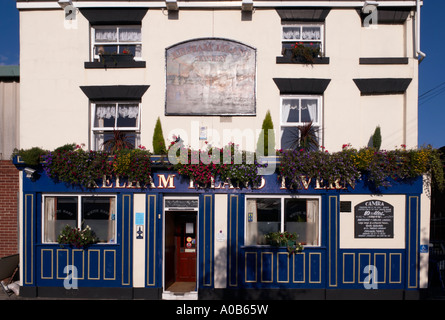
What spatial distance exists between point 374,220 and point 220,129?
473cm

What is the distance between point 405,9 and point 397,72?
69.8 inches

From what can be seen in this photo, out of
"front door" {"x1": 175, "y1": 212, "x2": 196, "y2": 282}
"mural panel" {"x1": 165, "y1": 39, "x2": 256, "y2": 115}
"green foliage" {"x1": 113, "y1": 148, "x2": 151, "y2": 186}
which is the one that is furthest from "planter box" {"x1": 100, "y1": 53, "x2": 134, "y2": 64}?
"front door" {"x1": 175, "y1": 212, "x2": 196, "y2": 282}

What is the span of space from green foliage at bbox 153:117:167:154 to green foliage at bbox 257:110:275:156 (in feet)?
8.25

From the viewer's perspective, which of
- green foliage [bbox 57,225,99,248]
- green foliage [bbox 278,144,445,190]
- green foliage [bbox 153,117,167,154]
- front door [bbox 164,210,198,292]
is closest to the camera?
green foliage [bbox 278,144,445,190]

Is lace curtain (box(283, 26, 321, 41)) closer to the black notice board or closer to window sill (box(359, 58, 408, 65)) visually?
window sill (box(359, 58, 408, 65))

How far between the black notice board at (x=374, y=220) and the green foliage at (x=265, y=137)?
2.87 metres

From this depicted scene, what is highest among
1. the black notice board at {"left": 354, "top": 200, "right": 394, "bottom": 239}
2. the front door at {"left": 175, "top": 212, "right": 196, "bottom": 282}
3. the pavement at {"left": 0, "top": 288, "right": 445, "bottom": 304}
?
the black notice board at {"left": 354, "top": 200, "right": 394, "bottom": 239}

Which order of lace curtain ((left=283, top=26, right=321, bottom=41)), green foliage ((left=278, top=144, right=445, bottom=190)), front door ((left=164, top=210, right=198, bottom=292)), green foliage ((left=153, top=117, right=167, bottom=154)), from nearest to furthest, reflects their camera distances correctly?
green foliage ((left=278, top=144, right=445, bottom=190)) → green foliage ((left=153, top=117, right=167, bottom=154)) → lace curtain ((left=283, top=26, right=321, bottom=41)) → front door ((left=164, top=210, right=198, bottom=292))

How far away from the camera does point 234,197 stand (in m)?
8.71

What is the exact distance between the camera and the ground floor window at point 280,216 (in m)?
8.84

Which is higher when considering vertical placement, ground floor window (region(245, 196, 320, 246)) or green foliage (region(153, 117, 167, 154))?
green foliage (region(153, 117, 167, 154))

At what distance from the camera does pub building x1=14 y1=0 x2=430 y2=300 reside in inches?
340

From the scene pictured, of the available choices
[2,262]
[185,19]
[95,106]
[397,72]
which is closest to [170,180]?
[95,106]

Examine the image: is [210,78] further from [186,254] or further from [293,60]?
[186,254]
